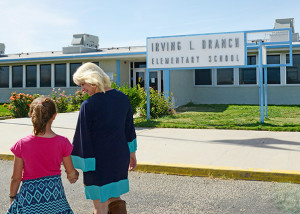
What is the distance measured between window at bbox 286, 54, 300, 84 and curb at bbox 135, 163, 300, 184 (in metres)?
15.4

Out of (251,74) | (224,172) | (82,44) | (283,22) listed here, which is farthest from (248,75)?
(224,172)

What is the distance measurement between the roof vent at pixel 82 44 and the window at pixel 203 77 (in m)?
7.85

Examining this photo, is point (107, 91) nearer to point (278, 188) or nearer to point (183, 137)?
point (278, 188)

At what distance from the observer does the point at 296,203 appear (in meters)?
4.28

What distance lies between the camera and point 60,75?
2261 cm

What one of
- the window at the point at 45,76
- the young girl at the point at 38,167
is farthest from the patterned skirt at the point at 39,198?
the window at the point at 45,76

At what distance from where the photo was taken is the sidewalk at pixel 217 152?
224 inches

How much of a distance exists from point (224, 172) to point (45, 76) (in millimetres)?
19255

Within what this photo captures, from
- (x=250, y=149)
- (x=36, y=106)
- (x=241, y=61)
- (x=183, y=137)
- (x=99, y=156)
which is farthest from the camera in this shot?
(x=241, y=61)

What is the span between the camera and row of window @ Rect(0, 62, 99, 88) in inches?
884

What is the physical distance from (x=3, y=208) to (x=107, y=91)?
2.43 m

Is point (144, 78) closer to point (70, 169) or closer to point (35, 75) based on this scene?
point (35, 75)

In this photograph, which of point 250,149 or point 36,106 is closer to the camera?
point 36,106

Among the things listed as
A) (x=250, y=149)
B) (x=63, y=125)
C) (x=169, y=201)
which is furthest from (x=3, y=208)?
(x=63, y=125)
